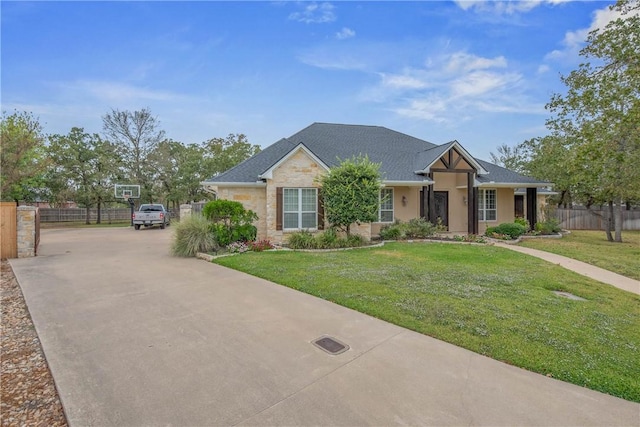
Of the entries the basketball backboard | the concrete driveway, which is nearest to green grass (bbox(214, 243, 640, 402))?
the concrete driveway

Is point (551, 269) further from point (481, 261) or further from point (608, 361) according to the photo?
point (608, 361)

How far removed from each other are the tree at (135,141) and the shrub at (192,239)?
71.8 feet

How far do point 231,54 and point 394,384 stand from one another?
13668 mm

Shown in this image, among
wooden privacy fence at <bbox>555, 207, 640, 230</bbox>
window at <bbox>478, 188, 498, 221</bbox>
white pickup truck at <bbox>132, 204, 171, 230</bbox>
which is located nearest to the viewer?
window at <bbox>478, 188, 498, 221</bbox>

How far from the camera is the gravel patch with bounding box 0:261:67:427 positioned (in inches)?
103

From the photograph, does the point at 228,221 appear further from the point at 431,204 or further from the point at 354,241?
the point at 431,204

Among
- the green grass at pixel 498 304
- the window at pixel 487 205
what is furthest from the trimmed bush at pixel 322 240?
the window at pixel 487 205

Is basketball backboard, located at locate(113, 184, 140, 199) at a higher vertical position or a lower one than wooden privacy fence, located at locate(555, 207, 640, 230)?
higher

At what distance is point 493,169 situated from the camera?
18.1 metres

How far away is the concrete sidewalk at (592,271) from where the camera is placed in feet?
23.1

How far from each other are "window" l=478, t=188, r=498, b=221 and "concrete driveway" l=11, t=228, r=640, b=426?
Answer: 14.9 meters

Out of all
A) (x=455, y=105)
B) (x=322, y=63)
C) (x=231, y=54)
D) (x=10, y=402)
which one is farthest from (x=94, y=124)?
(x=10, y=402)

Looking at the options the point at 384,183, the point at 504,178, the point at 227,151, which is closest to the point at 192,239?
the point at 384,183

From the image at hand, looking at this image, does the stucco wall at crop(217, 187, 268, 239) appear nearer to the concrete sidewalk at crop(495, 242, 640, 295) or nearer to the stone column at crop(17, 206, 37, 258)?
the stone column at crop(17, 206, 37, 258)
